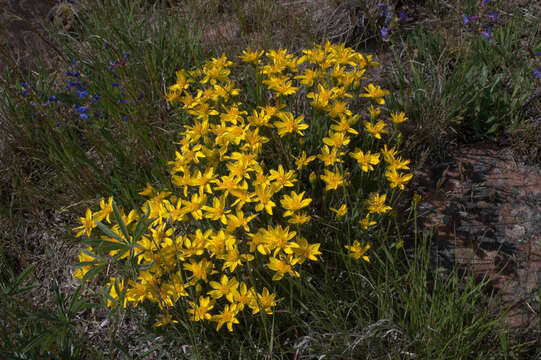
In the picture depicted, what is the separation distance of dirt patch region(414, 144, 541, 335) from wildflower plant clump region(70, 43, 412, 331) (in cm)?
44

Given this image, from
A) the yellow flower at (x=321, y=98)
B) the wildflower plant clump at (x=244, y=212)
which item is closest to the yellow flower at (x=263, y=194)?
the wildflower plant clump at (x=244, y=212)

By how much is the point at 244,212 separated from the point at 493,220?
62.9 inches

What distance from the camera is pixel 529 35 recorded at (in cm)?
370

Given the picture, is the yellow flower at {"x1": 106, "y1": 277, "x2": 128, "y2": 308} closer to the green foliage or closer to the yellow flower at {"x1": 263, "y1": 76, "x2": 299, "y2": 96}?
the yellow flower at {"x1": 263, "y1": 76, "x2": 299, "y2": 96}

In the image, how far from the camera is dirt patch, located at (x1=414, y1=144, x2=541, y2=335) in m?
2.31

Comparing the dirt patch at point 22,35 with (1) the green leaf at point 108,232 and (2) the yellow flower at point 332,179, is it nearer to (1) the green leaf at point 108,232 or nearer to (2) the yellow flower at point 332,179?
(1) the green leaf at point 108,232

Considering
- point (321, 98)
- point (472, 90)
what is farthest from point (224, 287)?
point (472, 90)

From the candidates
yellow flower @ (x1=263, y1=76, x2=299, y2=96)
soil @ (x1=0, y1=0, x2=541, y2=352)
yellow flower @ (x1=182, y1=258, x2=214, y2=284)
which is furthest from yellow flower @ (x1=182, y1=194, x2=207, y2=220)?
soil @ (x1=0, y1=0, x2=541, y2=352)

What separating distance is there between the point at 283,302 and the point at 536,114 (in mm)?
2481

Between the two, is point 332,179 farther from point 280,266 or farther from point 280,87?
point 280,87

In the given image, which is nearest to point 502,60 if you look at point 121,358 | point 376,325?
point 376,325

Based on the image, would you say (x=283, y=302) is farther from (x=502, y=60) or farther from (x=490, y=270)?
(x=502, y=60)

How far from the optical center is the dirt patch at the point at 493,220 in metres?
2.31

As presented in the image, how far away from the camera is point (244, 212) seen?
8.02ft
